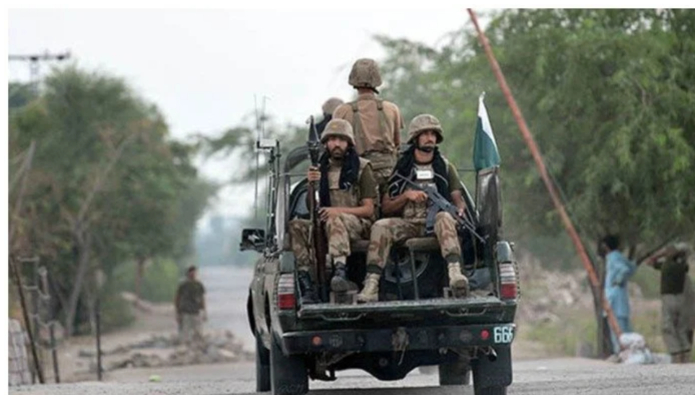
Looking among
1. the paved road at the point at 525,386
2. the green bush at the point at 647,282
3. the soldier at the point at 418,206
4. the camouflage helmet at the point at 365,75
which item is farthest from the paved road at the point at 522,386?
the green bush at the point at 647,282

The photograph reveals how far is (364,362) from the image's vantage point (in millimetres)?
15891

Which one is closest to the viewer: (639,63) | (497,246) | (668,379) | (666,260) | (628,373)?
(497,246)

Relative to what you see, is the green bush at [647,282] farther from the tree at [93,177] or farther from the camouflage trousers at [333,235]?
the camouflage trousers at [333,235]

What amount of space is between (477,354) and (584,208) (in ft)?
46.1

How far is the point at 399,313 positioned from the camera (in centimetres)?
1485

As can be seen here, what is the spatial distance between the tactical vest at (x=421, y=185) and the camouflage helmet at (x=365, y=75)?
992 mm

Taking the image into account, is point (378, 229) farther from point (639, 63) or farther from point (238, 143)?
point (238, 143)

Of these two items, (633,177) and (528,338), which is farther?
(528,338)

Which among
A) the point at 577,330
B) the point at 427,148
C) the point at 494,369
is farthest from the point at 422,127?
the point at 577,330

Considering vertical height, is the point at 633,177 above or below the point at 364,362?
above

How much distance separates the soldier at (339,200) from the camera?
1523 centimetres

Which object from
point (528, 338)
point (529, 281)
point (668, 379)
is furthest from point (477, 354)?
point (529, 281)

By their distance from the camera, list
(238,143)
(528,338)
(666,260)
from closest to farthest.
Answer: (666,260) < (528,338) < (238,143)

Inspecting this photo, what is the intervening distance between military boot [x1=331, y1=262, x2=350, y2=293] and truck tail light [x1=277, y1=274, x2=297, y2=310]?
30 cm
